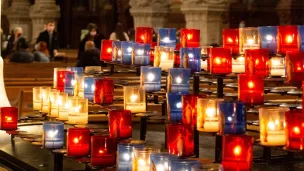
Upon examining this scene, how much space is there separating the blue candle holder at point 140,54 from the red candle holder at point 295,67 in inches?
75.5

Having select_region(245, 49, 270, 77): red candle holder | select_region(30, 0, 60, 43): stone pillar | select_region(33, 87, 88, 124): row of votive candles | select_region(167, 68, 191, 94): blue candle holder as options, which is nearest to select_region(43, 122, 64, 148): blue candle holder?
select_region(33, 87, 88, 124): row of votive candles

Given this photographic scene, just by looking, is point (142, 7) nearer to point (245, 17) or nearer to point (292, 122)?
point (245, 17)

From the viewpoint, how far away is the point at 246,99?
5.88 m

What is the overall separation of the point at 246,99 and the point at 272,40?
61 centimetres

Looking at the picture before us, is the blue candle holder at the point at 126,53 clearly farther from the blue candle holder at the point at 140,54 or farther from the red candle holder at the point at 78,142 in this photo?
the red candle holder at the point at 78,142

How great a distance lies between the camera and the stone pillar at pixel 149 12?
17.9 meters

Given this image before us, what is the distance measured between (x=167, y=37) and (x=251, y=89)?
78.4 inches

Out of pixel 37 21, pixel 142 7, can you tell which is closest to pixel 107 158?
pixel 142 7

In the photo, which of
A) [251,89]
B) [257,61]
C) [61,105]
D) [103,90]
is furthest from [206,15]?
[251,89]

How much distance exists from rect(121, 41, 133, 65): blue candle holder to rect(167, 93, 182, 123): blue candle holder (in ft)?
4.19

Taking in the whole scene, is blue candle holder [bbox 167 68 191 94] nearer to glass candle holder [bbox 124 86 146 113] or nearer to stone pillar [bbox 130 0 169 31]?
glass candle holder [bbox 124 86 146 113]

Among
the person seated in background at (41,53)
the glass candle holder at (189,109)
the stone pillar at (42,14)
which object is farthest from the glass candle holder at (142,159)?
the stone pillar at (42,14)

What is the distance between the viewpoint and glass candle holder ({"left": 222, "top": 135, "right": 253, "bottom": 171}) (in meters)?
5.22

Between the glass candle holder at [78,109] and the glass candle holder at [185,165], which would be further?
the glass candle holder at [78,109]
